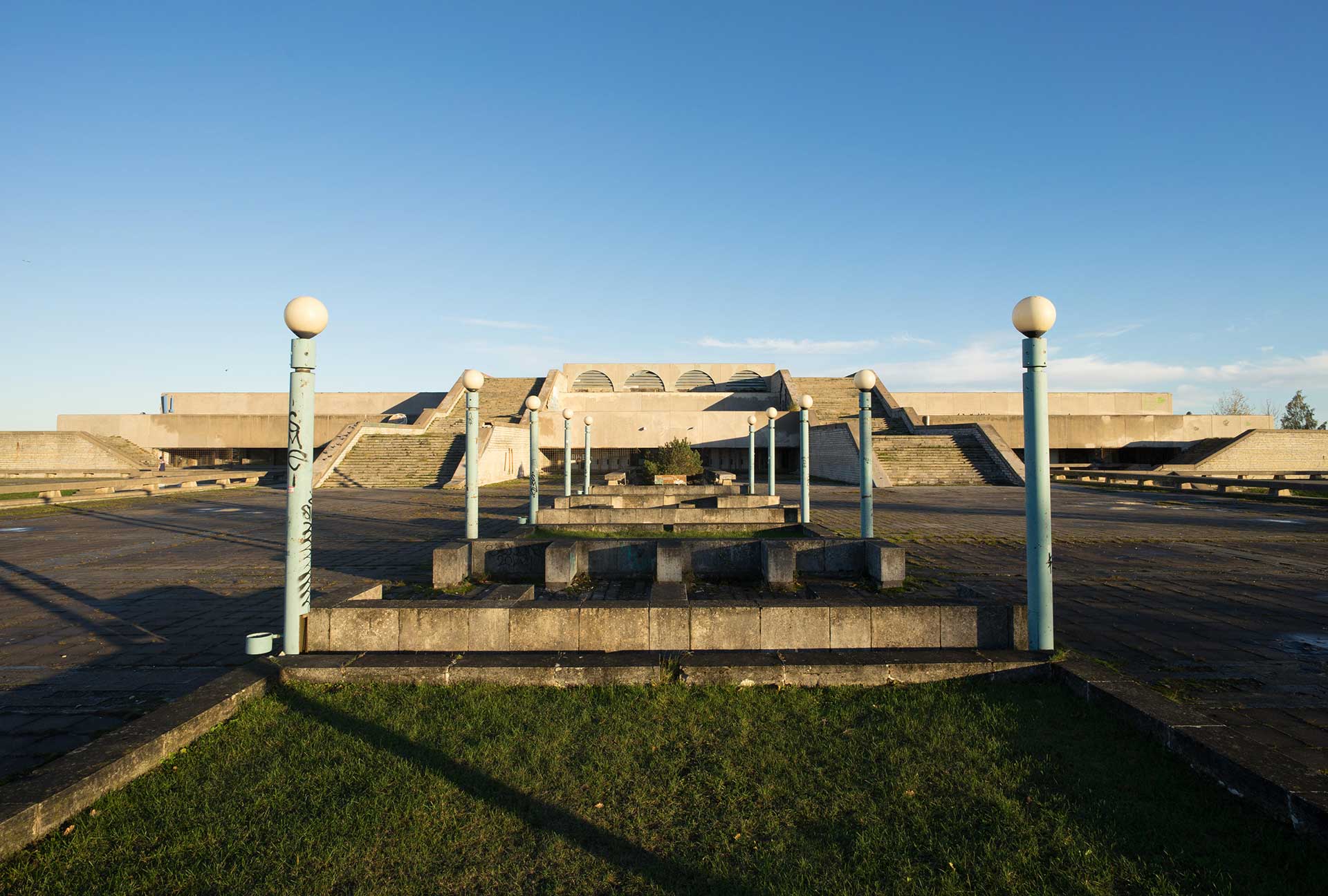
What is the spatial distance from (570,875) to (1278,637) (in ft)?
20.9

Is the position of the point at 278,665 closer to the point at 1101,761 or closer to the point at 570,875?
the point at 570,875

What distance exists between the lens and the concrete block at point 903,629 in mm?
4605

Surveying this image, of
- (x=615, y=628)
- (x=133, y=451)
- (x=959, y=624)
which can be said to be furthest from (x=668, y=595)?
(x=133, y=451)

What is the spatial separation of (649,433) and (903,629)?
101ft

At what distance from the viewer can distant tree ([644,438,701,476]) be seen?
25797 millimetres

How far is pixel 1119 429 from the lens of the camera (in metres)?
36.5

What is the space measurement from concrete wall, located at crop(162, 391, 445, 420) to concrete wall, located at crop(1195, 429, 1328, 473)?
46.0 metres

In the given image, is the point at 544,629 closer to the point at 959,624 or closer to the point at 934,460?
the point at 959,624

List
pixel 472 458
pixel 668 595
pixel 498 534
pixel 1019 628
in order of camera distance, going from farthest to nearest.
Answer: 1. pixel 498 534
2. pixel 472 458
3. pixel 668 595
4. pixel 1019 628

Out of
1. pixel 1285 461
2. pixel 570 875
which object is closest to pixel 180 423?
pixel 570 875

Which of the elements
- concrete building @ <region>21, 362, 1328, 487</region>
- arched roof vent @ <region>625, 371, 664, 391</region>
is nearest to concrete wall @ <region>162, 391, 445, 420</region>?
concrete building @ <region>21, 362, 1328, 487</region>

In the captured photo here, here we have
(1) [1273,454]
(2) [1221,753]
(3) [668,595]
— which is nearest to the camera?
(2) [1221,753]

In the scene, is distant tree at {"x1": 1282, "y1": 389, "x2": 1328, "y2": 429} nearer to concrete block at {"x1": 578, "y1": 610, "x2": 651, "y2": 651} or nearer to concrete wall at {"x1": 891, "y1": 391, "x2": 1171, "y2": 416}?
concrete wall at {"x1": 891, "y1": 391, "x2": 1171, "y2": 416}

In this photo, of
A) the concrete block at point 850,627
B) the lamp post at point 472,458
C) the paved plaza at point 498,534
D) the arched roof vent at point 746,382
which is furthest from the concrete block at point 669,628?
the arched roof vent at point 746,382
